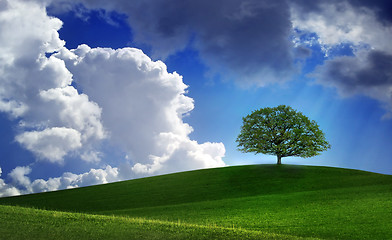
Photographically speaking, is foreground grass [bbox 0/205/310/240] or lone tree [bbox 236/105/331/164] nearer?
foreground grass [bbox 0/205/310/240]

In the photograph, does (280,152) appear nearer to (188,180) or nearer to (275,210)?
(188,180)

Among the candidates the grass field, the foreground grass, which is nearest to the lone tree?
the grass field

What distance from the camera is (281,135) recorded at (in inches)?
2488

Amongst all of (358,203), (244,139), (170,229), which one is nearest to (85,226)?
(170,229)

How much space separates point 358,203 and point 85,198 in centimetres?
3895

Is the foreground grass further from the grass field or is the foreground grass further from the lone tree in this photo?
the lone tree

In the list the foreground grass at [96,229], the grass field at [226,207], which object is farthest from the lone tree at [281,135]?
the foreground grass at [96,229]

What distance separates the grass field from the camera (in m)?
19.3

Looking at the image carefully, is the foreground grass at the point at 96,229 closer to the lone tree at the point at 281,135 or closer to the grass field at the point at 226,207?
the grass field at the point at 226,207

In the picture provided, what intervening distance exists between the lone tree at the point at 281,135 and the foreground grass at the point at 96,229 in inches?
1772

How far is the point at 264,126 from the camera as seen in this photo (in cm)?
6438

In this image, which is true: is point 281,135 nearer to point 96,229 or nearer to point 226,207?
point 226,207

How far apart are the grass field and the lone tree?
356 cm

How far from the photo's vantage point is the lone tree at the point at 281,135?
62750mm
